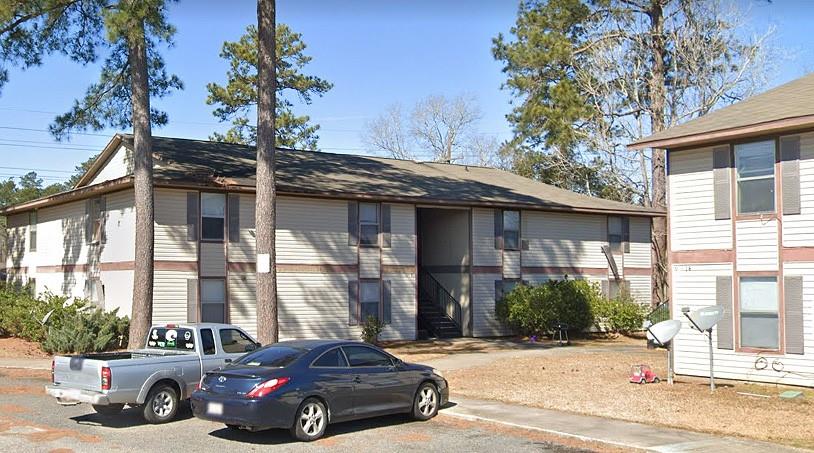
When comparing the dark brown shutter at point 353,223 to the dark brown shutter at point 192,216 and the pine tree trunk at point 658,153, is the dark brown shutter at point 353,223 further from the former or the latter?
the pine tree trunk at point 658,153

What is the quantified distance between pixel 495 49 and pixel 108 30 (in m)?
30.3

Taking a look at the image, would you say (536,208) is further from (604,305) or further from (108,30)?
(108,30)

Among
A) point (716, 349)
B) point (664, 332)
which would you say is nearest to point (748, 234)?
point (716, 349)

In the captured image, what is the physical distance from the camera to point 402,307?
28.0 meters

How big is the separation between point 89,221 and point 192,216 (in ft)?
16.3

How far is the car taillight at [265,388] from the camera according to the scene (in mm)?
10820

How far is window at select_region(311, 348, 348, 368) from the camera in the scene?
11750 millimetres

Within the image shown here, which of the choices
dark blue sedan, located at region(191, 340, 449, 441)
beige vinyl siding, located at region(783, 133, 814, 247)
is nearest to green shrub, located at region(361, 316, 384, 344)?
dark blue sedan, located at region(191, 340, 449, 441)

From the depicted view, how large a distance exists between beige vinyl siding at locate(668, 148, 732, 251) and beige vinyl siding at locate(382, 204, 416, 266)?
11.5 metres

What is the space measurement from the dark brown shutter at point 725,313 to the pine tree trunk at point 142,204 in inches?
530

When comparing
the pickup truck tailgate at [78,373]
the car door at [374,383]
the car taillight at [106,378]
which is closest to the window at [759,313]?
the car door at [374,383]

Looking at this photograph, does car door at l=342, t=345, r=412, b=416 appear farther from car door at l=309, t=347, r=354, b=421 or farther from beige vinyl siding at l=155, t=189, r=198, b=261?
beige vinyl siding at l=155, t=189, r=198, b=261

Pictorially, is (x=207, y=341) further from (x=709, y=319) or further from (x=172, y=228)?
(x=172, y=228)

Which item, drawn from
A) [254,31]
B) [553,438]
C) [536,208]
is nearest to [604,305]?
[536,208]
